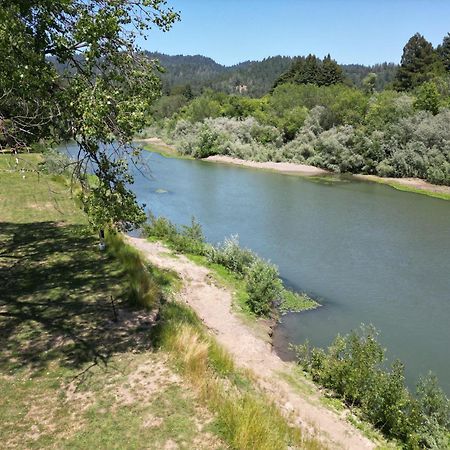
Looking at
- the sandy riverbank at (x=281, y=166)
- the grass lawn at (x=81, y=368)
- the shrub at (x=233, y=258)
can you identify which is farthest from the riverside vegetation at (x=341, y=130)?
the grass lawn at (x=81, y=368)

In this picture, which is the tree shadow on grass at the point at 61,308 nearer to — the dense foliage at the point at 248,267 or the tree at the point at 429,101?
the dense foliage at the point at 248,267

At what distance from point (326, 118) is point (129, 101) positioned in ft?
171

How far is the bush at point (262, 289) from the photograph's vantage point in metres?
14.9

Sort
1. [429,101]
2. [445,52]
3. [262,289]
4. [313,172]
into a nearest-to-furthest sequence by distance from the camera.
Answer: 1. [262,289]
2. [429,101]
3. [313,172]
4. [445,52]

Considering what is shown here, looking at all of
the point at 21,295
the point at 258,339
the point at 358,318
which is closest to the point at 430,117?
the point at 358,318

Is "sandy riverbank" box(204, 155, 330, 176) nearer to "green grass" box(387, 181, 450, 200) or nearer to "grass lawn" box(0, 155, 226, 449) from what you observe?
"green grass" box(387, 181, 450, 200)

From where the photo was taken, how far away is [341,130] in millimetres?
53094

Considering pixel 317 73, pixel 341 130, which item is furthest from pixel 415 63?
pixel 341 130

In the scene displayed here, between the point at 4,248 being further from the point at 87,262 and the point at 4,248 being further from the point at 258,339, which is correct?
the point at 258,339

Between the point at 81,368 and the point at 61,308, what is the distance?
2.62 metres

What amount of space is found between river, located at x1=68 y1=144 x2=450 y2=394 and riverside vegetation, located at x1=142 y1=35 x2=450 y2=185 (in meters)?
5.38

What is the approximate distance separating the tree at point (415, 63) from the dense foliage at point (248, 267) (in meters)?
67.0

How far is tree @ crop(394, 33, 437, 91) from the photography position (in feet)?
257

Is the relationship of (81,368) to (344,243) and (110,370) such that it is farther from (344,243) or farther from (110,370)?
(344,243)
